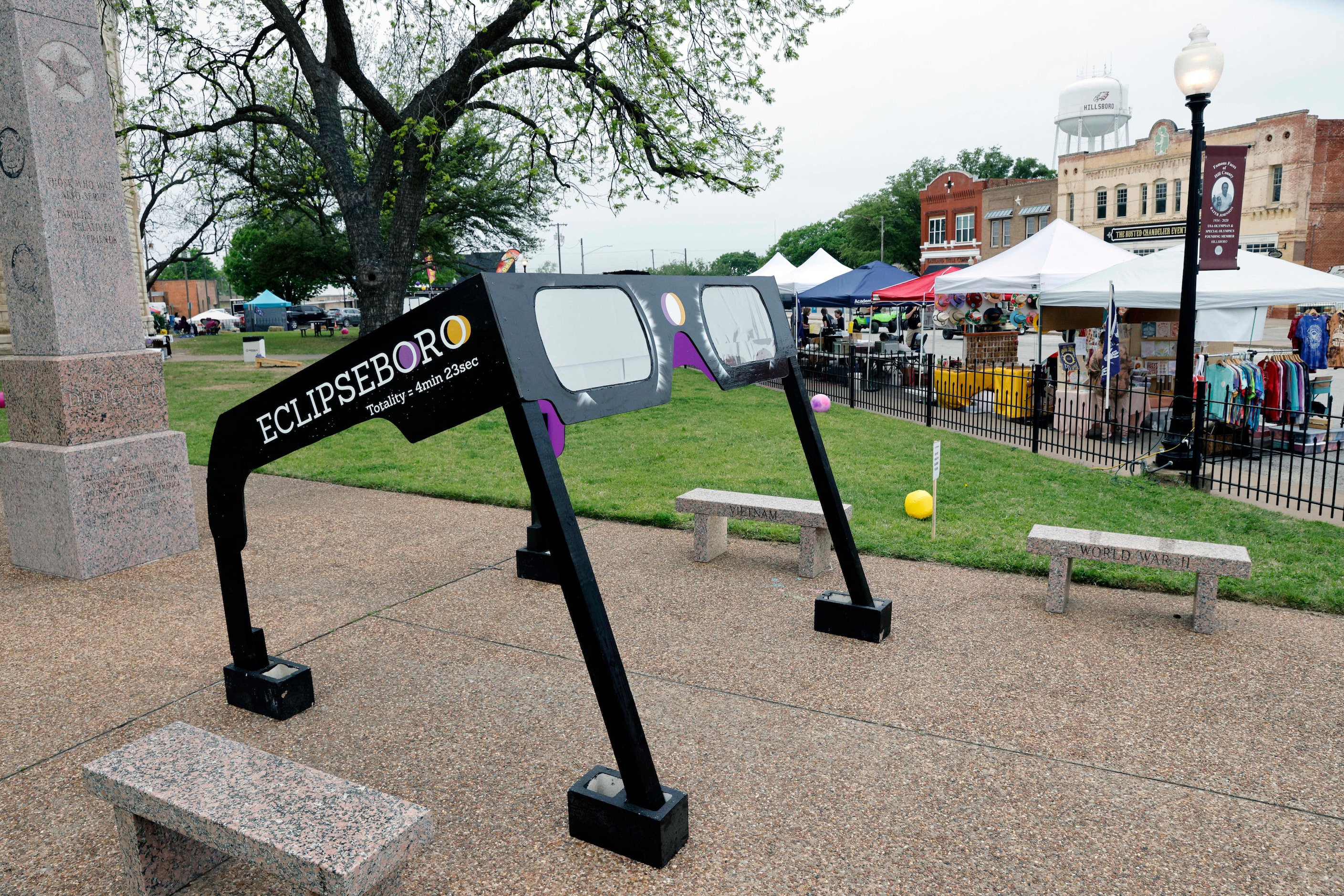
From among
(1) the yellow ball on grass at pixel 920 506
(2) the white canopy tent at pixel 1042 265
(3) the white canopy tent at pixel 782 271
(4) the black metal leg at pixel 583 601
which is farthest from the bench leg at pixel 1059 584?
(3) the white canopy tent at pixel 782 271

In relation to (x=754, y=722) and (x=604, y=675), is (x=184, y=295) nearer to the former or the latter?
(x=754, y=722)

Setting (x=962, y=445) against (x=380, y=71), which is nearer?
(x=962, y=445)

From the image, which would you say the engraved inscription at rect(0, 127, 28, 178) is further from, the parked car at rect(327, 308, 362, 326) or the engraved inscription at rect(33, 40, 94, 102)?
the parked car at rect(327, 308, 362, 326)

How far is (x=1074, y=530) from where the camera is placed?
5.49 metres

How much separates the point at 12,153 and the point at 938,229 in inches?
2614

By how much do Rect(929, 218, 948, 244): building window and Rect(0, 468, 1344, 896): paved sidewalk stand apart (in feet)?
210

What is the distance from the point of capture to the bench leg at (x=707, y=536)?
20.7 ft

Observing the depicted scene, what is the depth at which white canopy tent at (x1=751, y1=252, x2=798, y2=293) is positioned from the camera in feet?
70.1

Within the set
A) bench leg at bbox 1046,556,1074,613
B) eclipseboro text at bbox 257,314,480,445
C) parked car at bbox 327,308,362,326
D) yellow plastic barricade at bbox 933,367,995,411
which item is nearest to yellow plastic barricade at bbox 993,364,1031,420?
yellow plastic barricade at bbox 933,367,995,411

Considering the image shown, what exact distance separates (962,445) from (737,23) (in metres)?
8.69

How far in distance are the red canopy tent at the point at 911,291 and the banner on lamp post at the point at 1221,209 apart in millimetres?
6460

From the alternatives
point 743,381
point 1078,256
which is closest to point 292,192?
point 1078,256

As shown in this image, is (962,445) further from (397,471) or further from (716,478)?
(397,471)

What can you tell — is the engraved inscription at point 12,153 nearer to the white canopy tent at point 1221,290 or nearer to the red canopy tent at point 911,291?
the white canopy tent at point 1221,290
